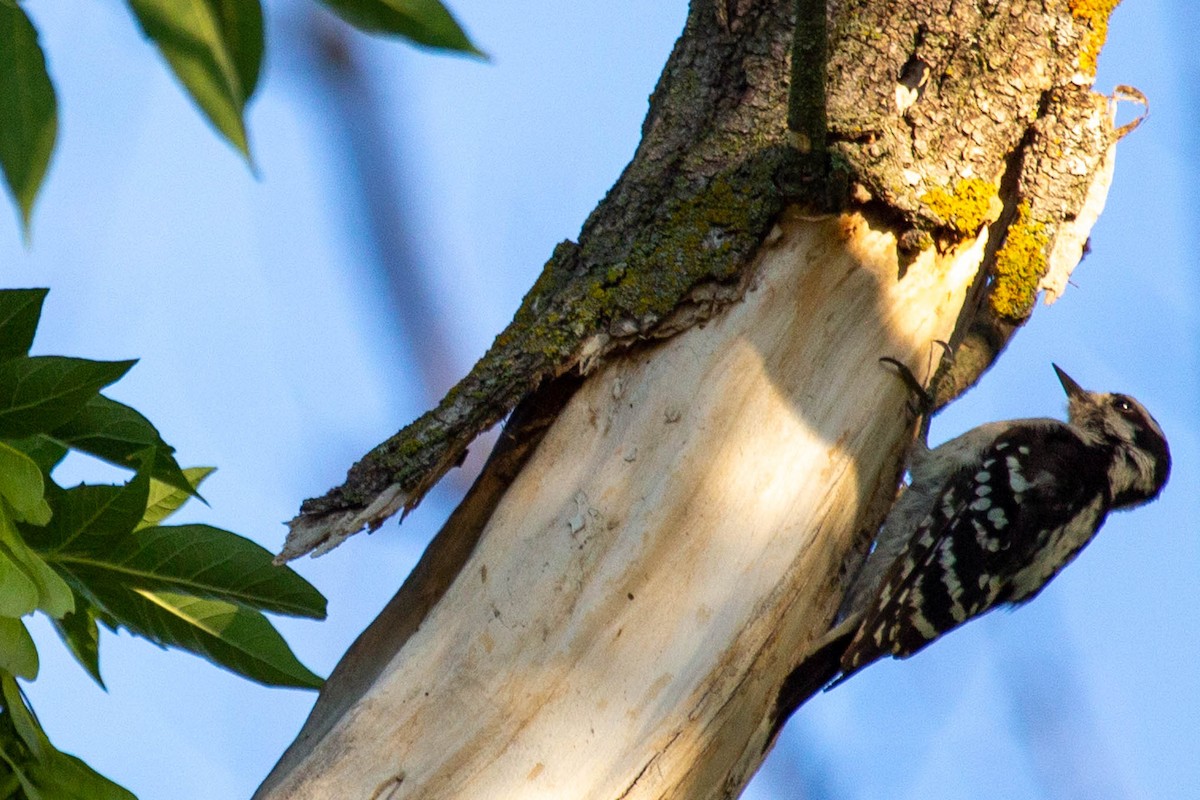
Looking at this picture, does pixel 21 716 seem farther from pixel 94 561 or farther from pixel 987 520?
pixel 987 520

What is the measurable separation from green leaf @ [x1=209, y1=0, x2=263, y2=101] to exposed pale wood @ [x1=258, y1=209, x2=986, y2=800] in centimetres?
146

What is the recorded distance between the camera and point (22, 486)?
5.20 ft

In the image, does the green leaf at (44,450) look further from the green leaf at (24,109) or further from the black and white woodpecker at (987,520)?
the black and white woodpecker at (987,520)

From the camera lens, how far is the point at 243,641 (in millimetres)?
1992

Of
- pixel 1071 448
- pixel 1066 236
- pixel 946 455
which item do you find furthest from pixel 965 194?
pixel 1071 448

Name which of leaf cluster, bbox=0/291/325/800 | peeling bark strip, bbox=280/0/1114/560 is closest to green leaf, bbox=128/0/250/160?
leaf cluster, bbox=0/291/325/800

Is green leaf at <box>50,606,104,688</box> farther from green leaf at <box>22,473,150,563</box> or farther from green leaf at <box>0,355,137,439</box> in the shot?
green leaf at <box>0,355,137,439</box>

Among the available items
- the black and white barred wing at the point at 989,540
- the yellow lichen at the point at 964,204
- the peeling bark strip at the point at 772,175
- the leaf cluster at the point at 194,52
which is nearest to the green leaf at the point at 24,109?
the leaf cluster at the point at 194,52

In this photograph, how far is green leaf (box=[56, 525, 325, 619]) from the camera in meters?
1.89

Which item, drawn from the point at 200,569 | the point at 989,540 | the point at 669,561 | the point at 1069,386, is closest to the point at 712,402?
the point at 669,561

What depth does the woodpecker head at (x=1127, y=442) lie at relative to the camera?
159 inches

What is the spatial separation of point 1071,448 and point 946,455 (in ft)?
2.05

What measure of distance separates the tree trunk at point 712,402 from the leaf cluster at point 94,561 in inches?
9.9

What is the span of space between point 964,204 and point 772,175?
0.45 m
